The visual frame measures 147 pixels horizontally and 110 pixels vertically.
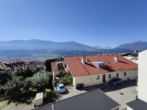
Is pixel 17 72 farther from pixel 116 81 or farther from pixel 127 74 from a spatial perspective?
pixel 127 74

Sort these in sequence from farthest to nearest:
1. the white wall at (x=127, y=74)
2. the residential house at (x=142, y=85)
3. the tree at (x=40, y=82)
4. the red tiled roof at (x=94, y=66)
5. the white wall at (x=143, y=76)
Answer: the white wall at (x=127, y=74) < the red tiled roof at (x=94, y=66) < the tree at (x=40, y=82) < the white wall at (x=143, y=76) < the residential house at (x=142, y=85)

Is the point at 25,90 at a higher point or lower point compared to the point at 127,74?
lower

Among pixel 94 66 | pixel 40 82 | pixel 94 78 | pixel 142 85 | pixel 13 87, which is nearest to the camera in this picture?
pixel 142 85

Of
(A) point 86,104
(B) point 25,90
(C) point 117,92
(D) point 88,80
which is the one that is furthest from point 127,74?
(B) point 25,90

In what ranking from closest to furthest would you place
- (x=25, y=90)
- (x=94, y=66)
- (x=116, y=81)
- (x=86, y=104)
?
(x=86, y=104)
(x=25, y=90)
(x=116, y=81)
(x=94, y=66)

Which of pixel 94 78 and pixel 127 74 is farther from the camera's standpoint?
pixel 127 74

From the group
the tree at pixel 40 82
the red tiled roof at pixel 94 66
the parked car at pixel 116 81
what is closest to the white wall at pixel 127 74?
the red tiled roof at pixel 94 66

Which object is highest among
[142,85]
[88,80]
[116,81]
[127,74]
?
[142,85]

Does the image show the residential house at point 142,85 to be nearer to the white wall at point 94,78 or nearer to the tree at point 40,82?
the white wall at point 94,78
